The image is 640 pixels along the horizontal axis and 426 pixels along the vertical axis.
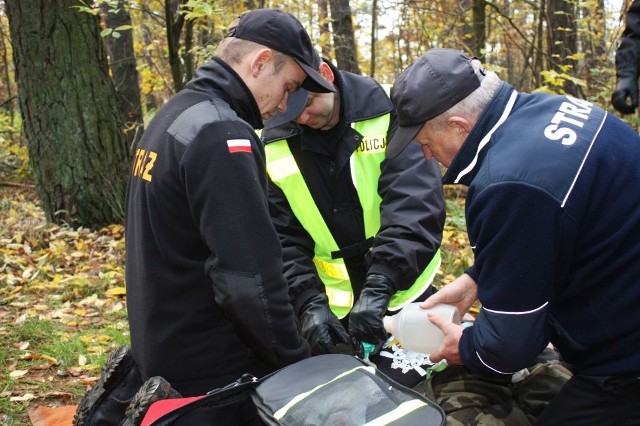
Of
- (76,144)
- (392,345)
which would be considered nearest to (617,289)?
(392,345)

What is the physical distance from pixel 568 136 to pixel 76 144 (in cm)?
598

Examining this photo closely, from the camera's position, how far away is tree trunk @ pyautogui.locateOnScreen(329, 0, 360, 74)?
368 inches

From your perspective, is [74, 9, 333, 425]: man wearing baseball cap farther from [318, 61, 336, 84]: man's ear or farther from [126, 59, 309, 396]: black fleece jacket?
[318, 61, 336, 84]: man's ear

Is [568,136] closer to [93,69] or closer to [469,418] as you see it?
[469,418]

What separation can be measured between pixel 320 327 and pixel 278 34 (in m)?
1.45

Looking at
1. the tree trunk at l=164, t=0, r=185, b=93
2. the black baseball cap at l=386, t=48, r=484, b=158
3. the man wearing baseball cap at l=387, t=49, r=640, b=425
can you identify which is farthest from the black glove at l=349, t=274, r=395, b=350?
the tree trunk at l=164, t=0, r=185, b=93

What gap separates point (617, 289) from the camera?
7.00 feet

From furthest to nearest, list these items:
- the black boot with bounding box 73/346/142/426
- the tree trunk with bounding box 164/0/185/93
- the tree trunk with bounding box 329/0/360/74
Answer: the tree trunk with bounding box 329/0/360/74 → the tree trunk with bounding box 164/0/185/93 → the black boot with bounding box 73/346/142/426

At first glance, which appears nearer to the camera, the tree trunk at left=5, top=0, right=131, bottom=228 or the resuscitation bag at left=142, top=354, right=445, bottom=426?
the resuscitation bag at left=142, top=354, right=445, bottom=426

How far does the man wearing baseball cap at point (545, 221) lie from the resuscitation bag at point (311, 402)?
39cm

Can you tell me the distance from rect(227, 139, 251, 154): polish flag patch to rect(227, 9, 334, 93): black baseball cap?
20.3 inches

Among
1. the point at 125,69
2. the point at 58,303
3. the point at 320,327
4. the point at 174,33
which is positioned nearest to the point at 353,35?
the point at 125,69

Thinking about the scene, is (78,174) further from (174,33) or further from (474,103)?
(474,103)

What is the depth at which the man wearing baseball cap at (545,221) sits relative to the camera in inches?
78.6
